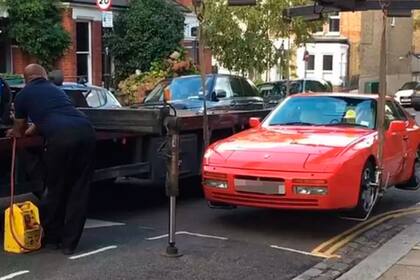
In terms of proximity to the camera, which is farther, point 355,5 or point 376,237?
point 355,5

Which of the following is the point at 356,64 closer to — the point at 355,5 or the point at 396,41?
the point at 396,41

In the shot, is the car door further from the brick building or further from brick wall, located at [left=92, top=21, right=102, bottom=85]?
brick wall, located at [left=92, top=21, right=102, bottom=85]

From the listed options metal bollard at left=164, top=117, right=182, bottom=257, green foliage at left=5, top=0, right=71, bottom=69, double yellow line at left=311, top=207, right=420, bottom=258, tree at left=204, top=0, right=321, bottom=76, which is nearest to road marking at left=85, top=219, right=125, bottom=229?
metal bollard at left=164, top=117, right=182, bottom=257

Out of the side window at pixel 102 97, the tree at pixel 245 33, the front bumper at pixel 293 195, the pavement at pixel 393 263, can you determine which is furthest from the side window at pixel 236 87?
the tree at pixel 245 33

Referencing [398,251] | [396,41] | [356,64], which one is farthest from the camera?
[396,41]

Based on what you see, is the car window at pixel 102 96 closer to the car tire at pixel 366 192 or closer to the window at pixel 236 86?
the window at pixel 236 86

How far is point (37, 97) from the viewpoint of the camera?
7062 mm

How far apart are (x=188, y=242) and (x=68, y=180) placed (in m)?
1.43

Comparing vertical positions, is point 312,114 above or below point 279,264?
above

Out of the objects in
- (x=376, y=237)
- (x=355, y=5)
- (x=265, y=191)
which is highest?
(x=355, y=5)

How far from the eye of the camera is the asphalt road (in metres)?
6.62

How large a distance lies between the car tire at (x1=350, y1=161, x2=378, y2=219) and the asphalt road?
0.35 metres

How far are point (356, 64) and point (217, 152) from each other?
41.4 meters

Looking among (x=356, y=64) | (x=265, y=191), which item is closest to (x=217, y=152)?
(x=265, y=191)
